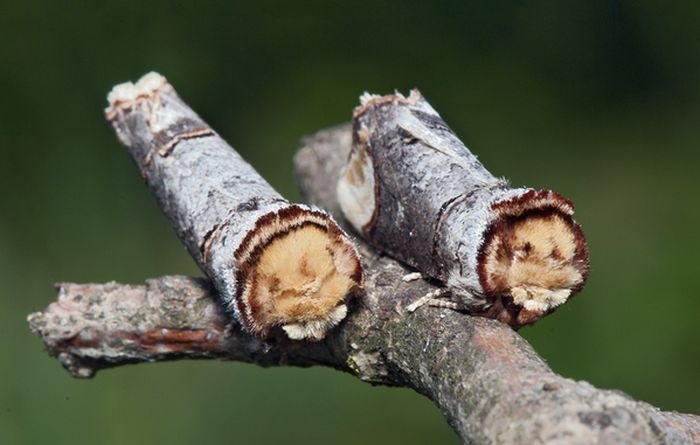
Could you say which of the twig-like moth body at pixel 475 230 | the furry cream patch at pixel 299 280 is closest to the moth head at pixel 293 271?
the furry cream patch at pixel 299 280

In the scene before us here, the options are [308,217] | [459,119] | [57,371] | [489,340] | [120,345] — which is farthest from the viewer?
[459,119]

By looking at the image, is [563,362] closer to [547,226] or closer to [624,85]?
[624,85]

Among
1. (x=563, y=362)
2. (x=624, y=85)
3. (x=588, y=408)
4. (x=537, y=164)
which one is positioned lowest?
(x=588, y=408)

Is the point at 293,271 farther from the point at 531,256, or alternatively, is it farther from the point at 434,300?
the point at 531,256

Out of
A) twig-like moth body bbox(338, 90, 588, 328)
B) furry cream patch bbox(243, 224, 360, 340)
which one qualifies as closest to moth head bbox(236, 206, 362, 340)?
furry cream patch bbox(243, 224, 360, 340)

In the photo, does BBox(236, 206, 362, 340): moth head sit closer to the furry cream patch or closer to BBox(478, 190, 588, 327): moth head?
the furry cream patch

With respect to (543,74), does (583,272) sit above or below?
below

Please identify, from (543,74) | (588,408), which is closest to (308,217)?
(588,408)
